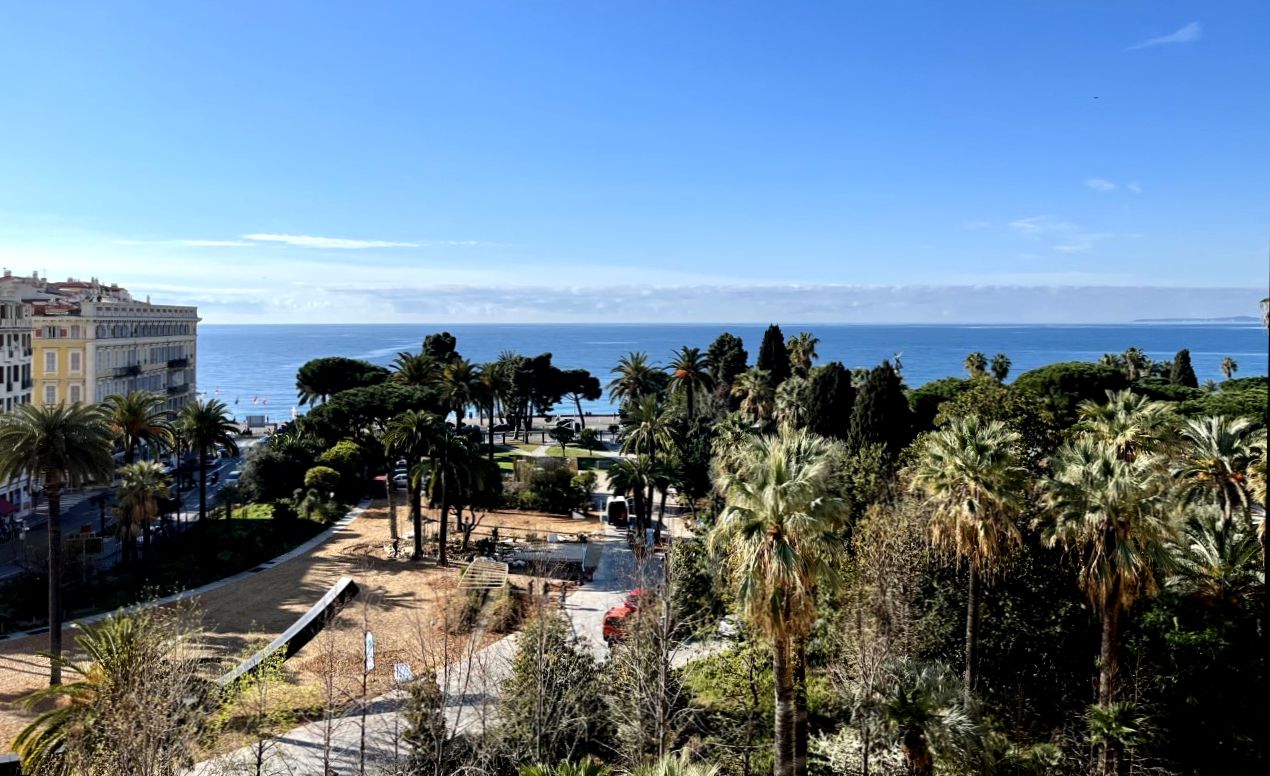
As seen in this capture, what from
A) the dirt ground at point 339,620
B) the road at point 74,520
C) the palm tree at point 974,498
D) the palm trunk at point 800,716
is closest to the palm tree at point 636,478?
the dirt ground at point 339,620

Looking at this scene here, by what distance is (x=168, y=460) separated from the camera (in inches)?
A: 2479

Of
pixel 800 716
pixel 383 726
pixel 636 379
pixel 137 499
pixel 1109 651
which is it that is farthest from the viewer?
pixel 636 379

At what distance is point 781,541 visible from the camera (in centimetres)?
1530

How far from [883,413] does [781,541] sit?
24097mm

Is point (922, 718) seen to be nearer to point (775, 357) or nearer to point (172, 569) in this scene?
point (172, 569)

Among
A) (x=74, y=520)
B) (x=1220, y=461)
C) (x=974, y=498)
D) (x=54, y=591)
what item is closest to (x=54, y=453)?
(x=54, y=591)

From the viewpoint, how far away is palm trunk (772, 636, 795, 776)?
1614 cm

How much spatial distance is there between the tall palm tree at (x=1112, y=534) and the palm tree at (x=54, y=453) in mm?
26041

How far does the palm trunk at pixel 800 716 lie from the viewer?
17734mm

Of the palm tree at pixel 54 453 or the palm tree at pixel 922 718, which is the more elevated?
the palm tree at pixel 54 453

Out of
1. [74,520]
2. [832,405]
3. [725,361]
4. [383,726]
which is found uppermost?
[725,361]

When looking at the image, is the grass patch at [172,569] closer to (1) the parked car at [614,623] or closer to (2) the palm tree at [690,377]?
(1) the parked car at [614,623]

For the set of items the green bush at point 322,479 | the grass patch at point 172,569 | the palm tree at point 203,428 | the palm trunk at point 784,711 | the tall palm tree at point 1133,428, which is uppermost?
the tall palm tree at point 1133,428

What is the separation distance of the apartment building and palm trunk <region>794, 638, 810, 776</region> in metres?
47.5
